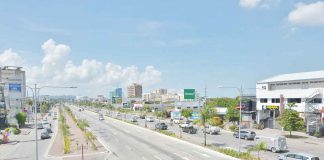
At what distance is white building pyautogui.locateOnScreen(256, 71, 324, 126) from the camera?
6394cm

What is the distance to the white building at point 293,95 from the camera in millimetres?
63938

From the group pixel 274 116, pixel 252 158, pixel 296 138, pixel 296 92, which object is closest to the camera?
pixel 252 158

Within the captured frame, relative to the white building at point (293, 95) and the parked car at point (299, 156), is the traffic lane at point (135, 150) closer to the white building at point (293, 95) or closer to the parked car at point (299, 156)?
the parked car at point (299, 156)

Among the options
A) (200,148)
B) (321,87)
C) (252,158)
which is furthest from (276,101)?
(252,158)

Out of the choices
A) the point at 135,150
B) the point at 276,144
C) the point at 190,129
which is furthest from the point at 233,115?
the point at 135,150

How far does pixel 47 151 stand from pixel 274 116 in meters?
49.4

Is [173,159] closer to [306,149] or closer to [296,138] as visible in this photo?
[306,149]

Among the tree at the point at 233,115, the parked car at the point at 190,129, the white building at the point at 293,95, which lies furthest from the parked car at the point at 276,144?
the tree at the point at 233,115

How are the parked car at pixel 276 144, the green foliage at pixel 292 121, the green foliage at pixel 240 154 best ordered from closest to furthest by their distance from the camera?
the green foliage at pixel 240 154
the parked car at pixel 276 144
the green foliage at pixel 292 121

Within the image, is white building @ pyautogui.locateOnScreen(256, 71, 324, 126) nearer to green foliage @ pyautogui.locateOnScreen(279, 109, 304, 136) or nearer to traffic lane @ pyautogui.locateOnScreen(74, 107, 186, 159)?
green foliage @ pyautogui.locateOnScreen(279, 109, 304, 136)

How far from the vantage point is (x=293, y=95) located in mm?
69000

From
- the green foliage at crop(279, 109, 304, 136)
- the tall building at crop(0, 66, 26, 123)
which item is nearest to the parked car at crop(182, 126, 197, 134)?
the green foliage at crop(279, 109, 304, 136)

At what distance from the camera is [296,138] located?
56.6 m

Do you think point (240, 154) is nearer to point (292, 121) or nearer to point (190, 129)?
point (292, 121)
